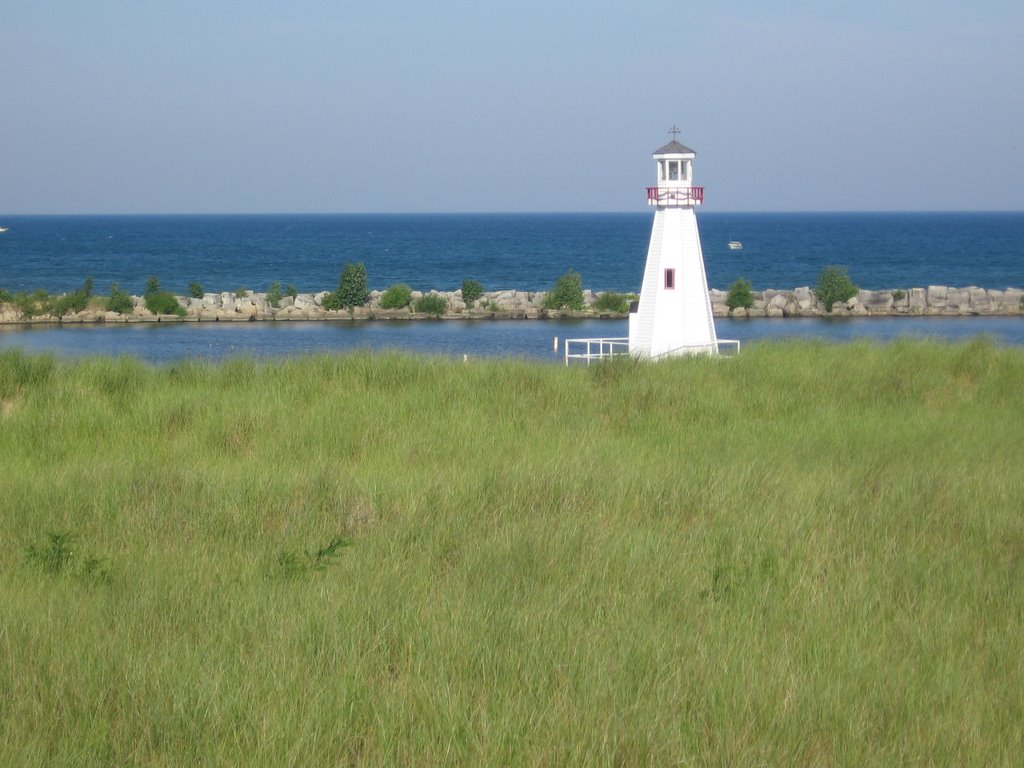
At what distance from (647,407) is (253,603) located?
7.19 meters

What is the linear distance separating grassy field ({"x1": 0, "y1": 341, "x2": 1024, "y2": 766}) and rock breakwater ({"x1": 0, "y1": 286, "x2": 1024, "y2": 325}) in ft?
112

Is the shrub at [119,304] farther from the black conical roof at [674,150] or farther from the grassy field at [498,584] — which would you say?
the grassy field at [498,584]

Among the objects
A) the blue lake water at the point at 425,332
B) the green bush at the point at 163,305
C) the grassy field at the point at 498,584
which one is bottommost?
the blue lake water at the point at 425,332

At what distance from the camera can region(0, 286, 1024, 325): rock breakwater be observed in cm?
4525

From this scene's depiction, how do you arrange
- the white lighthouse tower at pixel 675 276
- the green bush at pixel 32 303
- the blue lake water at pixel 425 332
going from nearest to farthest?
the white lighthouse tower at pixel 675 276 → the blue lake water at pixel 425 332 → the green bush at pixel 32 303

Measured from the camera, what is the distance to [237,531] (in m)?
7.63

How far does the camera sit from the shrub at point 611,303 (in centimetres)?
4773

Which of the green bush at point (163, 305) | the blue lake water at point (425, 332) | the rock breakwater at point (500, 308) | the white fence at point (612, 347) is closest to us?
the white fence at point (612, 347)

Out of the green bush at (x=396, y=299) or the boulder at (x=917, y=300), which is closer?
the green bush at (x=396, y=299)

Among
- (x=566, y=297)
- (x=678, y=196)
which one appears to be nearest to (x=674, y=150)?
(x=678, y=196)

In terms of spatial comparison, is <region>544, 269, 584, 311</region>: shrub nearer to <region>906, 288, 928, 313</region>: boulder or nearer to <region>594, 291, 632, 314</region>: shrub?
<region>594, 291, 632, 314</region>: shrub

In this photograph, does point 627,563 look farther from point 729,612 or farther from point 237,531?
point 237,531

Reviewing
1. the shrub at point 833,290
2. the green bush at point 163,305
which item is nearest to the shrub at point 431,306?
the green bush at point 163,305

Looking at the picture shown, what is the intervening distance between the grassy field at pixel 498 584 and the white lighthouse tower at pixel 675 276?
1284 centimetres
